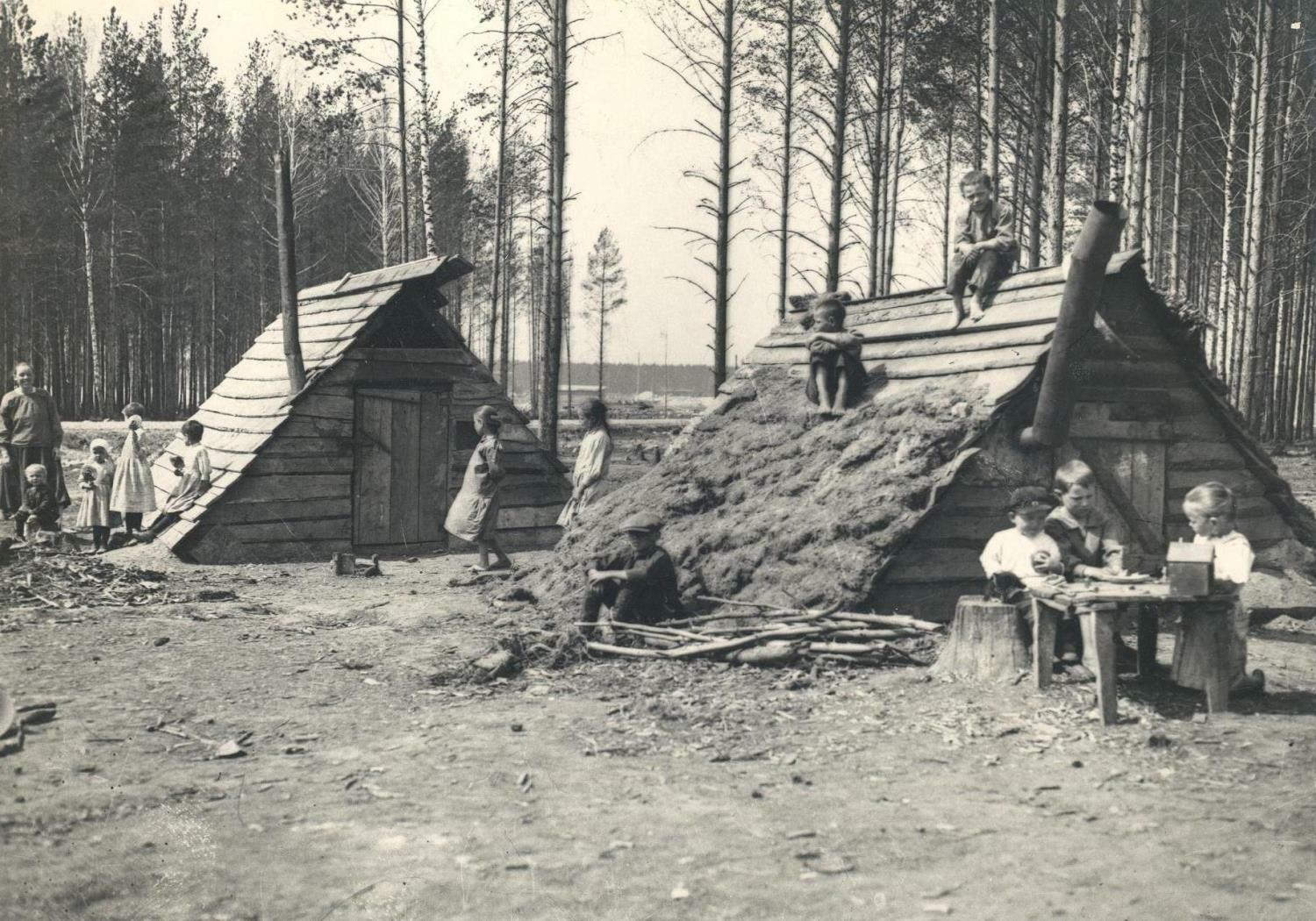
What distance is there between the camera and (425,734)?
5766 millimetres

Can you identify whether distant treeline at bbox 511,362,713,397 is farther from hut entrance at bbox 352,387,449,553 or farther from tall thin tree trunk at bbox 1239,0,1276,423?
hut entrance at bbox 352,387,449,553

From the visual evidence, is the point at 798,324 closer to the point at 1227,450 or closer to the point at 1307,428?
the point at 1227,450

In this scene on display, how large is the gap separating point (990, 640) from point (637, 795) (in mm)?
2690

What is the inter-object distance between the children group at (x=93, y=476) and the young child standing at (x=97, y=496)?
1cm

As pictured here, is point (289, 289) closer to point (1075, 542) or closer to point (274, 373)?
point (274, 373)

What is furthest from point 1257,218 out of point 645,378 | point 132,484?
point 645,378

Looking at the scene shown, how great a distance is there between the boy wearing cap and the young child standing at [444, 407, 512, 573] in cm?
402

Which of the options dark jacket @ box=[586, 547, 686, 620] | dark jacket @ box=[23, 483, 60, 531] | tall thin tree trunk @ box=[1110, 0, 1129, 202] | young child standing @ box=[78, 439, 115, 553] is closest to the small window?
young child standing @ box=[78, 439, 115, 553]

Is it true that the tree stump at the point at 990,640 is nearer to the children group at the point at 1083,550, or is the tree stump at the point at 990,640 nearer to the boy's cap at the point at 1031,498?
the children group at the point at 1083,550

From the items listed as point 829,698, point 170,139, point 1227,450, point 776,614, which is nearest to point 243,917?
point 829,698

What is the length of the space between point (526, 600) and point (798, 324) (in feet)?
14.1

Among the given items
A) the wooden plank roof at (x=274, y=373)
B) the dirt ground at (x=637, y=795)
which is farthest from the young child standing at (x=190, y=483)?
the dirt ground at (x=637, y=795)

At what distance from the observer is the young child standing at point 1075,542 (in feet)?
21.5

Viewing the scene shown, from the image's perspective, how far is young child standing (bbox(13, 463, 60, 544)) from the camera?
12.7 meters
